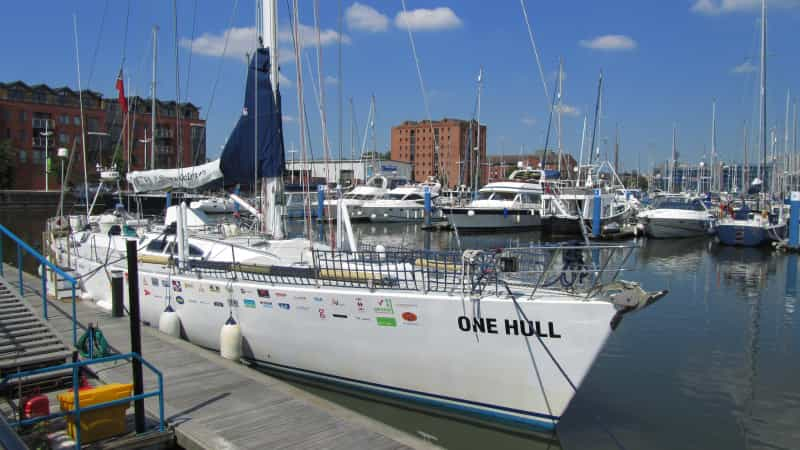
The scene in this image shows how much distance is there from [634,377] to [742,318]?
776cm

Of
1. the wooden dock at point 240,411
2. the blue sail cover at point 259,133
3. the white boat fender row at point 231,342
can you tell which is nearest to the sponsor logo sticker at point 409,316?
the wooden dock at point 240,411

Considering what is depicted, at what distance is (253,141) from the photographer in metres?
13.1

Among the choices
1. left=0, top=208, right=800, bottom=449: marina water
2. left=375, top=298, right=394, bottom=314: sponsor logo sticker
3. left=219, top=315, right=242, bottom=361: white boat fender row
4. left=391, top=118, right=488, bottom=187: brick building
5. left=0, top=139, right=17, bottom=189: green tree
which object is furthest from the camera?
left=391, top=118, right=488, bottom=187: brick building

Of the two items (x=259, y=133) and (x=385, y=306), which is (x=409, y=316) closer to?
(x=385, y=306)

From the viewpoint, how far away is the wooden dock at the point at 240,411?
21.2 ft

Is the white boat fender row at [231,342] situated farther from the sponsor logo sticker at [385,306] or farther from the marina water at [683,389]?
the sponsor logo sticker at [385,306]

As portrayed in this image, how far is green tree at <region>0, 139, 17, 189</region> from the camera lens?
62625 mm

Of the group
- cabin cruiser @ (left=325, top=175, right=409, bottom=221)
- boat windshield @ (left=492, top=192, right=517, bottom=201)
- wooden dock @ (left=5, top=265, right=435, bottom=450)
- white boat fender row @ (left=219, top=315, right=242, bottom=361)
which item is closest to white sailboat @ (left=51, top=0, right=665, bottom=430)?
white boat fender row @ (left=219, top=315, right=242, bottom=361)

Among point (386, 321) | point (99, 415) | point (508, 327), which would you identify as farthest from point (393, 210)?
point (99, 415)

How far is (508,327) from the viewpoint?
8203 millimetres

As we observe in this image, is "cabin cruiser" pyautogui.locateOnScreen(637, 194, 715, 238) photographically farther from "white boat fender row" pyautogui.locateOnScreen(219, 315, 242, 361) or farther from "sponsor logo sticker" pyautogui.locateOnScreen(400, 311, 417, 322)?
"white boat fender row" pyautogui.locateOnScreen(219, 315, 242, 361)

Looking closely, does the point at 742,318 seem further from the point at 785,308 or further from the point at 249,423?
the point at 249,423

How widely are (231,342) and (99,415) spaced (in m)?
4.18

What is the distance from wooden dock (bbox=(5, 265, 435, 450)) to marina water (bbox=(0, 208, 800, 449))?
5.98 ft
